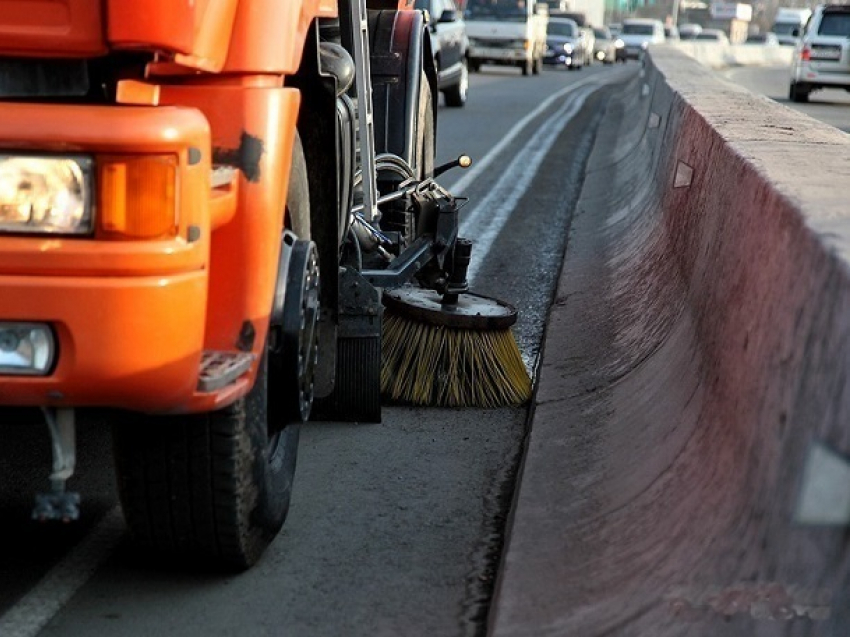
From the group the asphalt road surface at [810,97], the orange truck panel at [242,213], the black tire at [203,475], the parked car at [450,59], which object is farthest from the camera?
the asphalt road surface at [810,97]

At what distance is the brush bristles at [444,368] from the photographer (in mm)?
5719

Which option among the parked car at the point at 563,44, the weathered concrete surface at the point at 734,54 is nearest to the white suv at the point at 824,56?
the weathered concrete surface at the point at 734,54

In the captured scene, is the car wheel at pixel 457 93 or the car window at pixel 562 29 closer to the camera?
the car wheel at pixel 457 93

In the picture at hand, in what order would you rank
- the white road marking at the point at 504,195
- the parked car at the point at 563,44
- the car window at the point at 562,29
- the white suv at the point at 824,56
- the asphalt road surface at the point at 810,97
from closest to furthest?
1. the white road marking at the point at 504,195
2. the asphalt road surface at the point at 810,97
3. the white suv at the point at 824,56
4. the parked car at the point at 563,44
5. the car window at the point at 562,29

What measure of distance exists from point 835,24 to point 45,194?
29507mm

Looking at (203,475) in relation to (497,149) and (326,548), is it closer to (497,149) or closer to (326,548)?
(326,548)

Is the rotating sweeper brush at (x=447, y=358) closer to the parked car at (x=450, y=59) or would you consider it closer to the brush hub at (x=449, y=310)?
the brush hub at (x=449, y=310)

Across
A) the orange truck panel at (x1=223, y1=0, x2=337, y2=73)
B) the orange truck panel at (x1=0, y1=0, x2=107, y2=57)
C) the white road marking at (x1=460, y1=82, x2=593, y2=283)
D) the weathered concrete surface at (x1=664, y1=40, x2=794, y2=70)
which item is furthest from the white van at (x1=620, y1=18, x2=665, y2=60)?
the orange truck panel at (x1=0, y1=0, x2=107, y2=57)

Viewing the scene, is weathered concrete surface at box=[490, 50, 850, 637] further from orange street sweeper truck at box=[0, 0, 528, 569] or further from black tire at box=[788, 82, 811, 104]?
black tire at box=[788, 82, 811, 104]

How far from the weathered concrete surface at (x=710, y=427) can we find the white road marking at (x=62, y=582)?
1016 mm

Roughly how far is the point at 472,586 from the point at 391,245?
2.04 m

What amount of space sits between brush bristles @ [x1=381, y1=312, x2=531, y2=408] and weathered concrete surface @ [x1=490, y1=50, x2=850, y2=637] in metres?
0.20

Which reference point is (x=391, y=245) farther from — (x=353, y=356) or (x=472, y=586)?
(x=472, y=586)

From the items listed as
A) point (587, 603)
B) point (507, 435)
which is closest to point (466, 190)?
point (507, 435)
